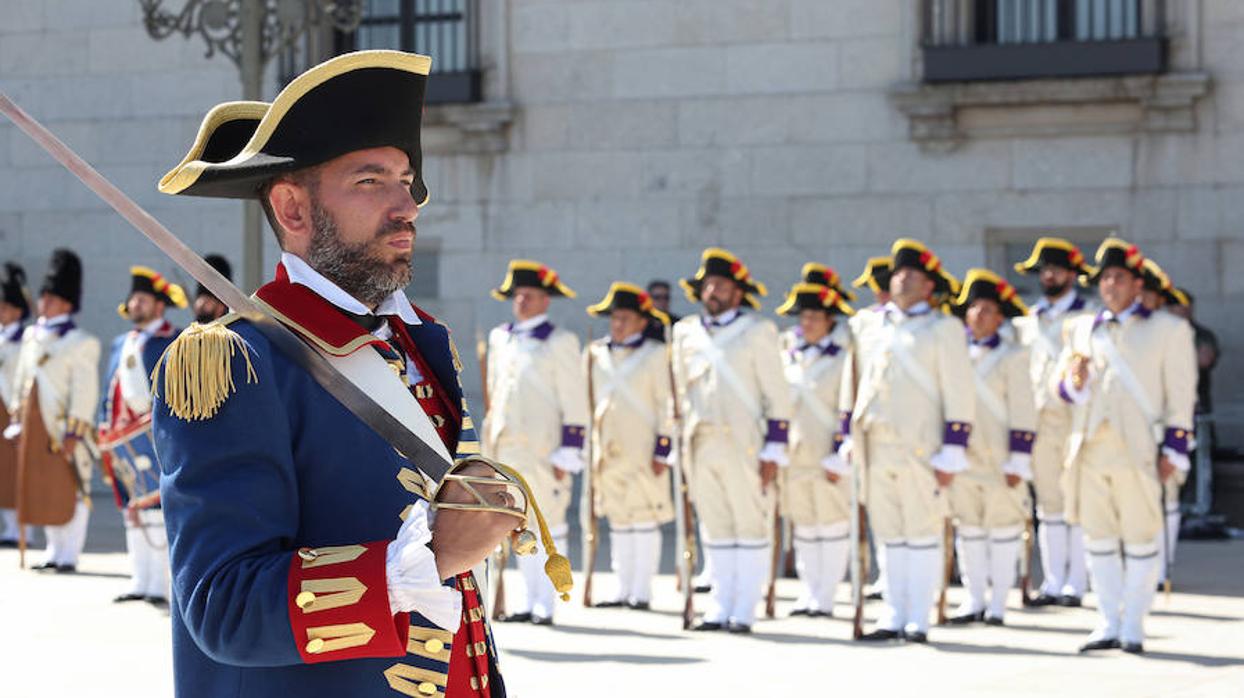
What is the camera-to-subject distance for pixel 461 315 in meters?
18.6

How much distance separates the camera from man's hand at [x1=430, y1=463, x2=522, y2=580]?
321cm

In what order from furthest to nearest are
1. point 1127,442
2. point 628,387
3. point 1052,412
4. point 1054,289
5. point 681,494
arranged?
point 1052,412 → point 1054,289 → point 628,387 → point 681,494 → point 1127,442

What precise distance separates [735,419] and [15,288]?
→ 6867mm

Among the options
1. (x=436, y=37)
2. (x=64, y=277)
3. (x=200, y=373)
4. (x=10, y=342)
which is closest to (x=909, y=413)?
(x=64, y=277)

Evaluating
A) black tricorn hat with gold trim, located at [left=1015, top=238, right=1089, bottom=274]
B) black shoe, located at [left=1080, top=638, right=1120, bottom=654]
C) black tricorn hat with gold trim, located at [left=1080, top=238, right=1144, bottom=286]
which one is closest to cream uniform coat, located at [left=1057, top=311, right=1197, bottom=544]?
black tricorn hat with gold trim, located at [left=1080, top=238, right=1144, bottom=286]

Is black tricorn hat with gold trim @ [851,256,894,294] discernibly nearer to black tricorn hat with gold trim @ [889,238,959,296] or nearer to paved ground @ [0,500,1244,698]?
black tricorn hat with gold trim @ [889,238,959,296]

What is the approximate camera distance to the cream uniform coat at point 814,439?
43.2 feet

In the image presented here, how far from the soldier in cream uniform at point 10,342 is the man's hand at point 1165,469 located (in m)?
9.02

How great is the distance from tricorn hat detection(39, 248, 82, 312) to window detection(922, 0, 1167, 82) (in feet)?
22.4

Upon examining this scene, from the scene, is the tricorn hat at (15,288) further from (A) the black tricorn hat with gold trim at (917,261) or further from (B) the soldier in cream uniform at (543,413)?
(A) the black tricorn hat with gold trim at (917,261)

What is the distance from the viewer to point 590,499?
13.5 metres

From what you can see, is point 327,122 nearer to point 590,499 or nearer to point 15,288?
point 590,499

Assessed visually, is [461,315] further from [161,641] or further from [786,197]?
[161,641]

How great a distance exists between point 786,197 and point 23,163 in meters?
7.60
